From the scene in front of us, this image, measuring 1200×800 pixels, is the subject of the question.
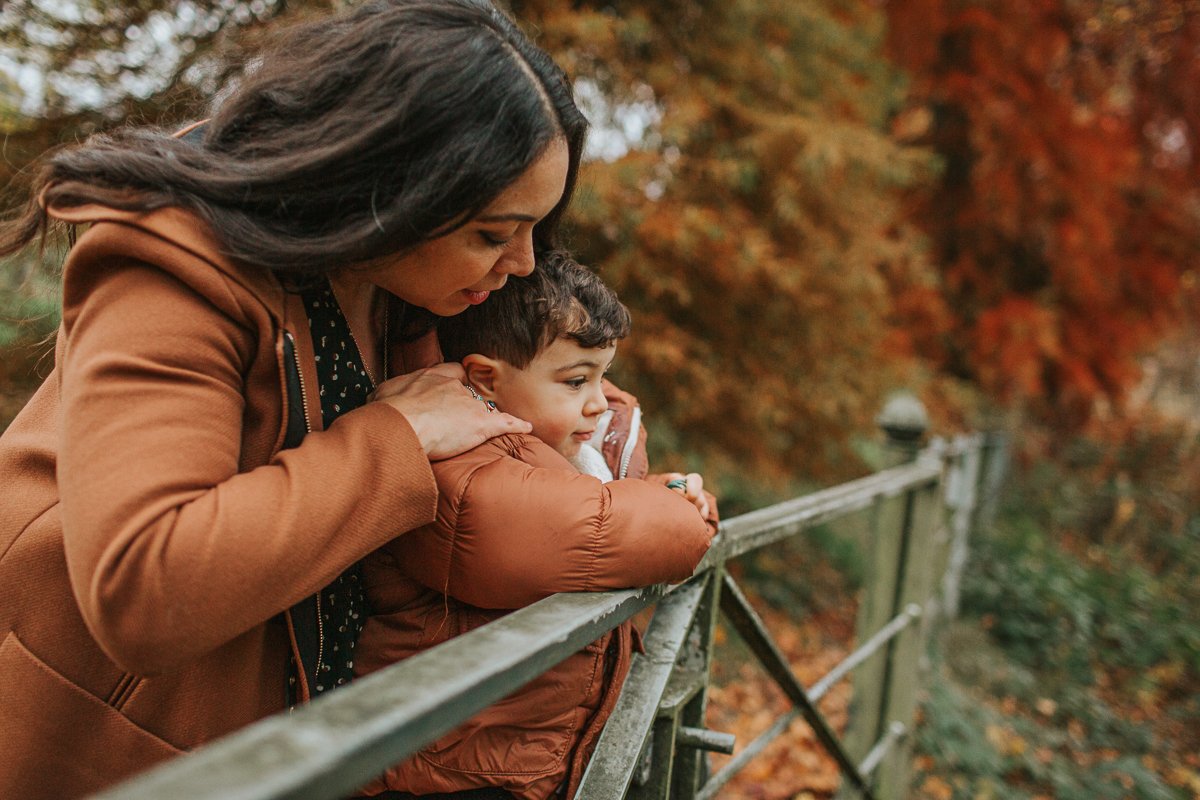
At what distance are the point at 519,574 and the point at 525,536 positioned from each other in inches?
2.2

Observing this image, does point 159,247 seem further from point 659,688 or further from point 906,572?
point 906,572

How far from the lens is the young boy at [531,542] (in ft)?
3.99

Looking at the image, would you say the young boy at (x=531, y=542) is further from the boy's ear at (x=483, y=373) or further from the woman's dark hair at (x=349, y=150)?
the woman's dark hair at (x=349, y=150)

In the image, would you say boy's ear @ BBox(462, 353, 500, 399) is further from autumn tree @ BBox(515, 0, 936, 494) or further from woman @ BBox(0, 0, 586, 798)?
autumn tree @ BBox(515, 0, 936, 494)

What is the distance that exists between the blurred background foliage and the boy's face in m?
0.74

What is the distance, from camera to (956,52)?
23.3 ft

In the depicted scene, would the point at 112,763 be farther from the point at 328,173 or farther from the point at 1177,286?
the point at 1177,286

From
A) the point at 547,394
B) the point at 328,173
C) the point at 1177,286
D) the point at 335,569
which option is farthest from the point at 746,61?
the point at 1177,286

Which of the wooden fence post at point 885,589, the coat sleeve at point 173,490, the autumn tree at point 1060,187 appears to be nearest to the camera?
the coat sleeve at point 173,490

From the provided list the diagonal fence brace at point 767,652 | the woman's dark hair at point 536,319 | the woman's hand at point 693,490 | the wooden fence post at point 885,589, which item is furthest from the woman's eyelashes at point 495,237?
the wooden fence post at point 885,589

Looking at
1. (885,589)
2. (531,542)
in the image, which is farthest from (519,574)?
(885,589)

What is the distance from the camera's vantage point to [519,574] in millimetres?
1216

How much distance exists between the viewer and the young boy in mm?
1216

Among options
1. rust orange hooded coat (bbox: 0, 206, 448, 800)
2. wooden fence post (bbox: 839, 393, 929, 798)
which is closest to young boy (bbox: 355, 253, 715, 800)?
rust orange hooded coat (bbox: 0, 206, 448, 800)
